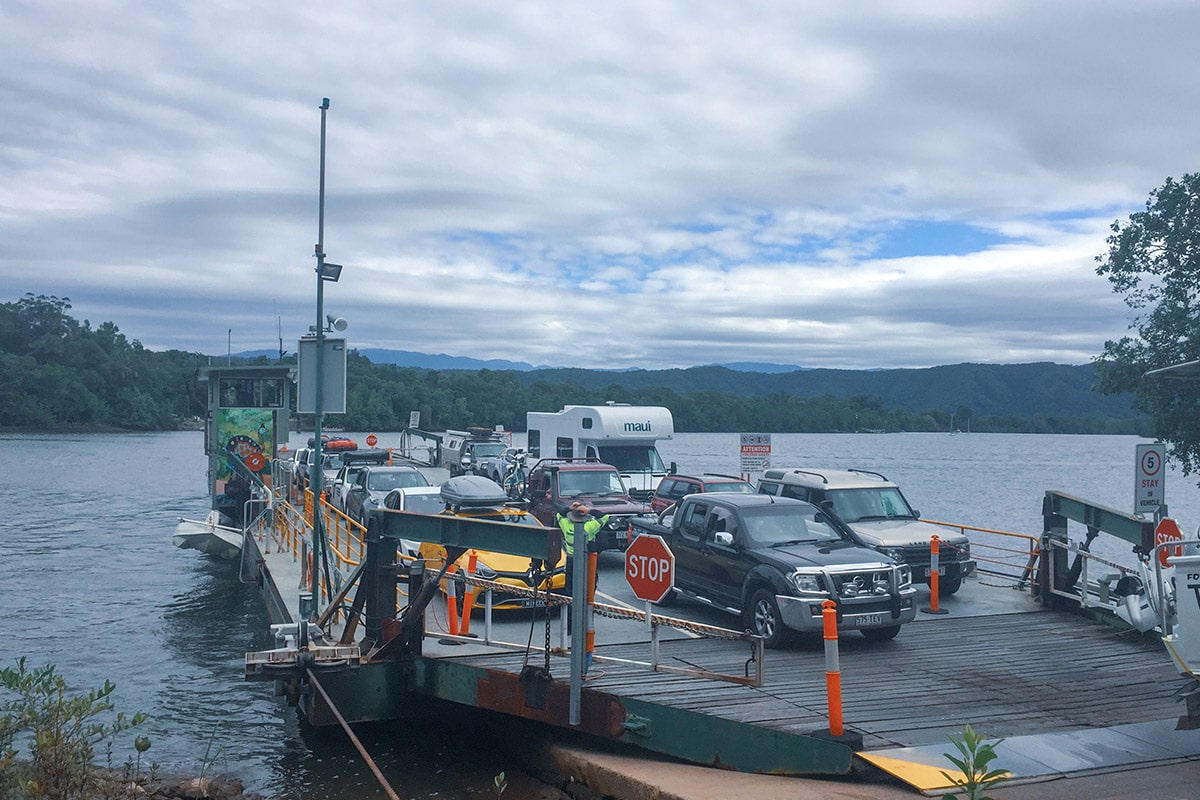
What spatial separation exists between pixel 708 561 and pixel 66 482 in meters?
55.3

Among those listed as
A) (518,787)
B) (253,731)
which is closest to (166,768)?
(253,731)

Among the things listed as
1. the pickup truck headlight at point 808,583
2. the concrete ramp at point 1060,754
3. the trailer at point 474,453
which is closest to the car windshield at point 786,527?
the pickup truck headlight at point 808,583

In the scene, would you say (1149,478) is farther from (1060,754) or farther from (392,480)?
(392,480)

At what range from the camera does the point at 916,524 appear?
1605 cm

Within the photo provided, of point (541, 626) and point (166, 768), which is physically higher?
point (541, 626)

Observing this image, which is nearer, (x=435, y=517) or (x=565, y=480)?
(x=435, y=517)

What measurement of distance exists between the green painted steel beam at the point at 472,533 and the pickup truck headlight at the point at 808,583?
123 inches

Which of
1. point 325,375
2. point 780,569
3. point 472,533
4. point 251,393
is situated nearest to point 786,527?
point 780,569

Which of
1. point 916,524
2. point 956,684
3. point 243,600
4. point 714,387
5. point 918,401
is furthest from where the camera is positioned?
point 918,401

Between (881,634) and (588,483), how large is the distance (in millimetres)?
9116

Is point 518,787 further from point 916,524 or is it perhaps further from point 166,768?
point 916,524

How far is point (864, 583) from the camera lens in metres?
11.3

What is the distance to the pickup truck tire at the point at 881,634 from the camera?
1163 cm

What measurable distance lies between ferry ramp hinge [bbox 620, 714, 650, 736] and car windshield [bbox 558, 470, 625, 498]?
10727 millimetres
